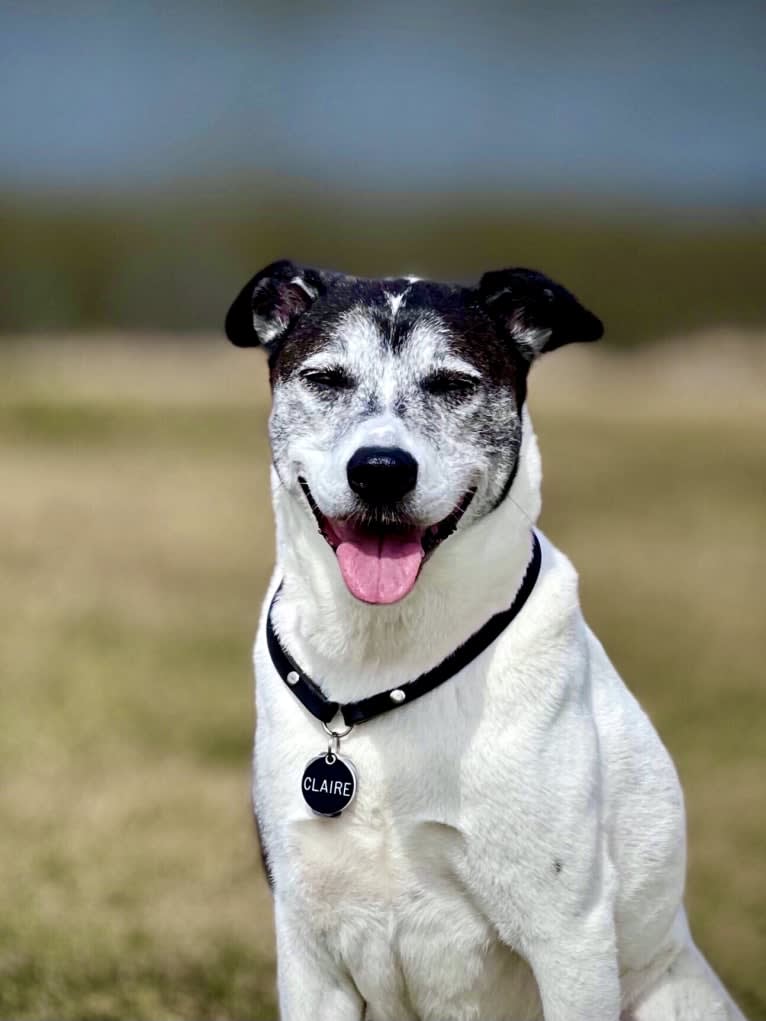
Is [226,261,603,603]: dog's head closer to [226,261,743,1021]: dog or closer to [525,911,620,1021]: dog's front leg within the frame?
[226,261,743,1021]: dog

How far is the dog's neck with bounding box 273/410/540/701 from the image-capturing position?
11.3ft

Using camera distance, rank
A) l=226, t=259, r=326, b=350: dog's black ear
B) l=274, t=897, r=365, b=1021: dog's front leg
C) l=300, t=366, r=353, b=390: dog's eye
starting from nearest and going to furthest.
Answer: l=300, t=366, r=353, b=390: dog's eye, l=274, t=897, r=365, b=1021: dog's front leg, l=226, t=259, r=326, b=350: dog's black ear

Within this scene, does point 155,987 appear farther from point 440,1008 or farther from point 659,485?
point 659,485

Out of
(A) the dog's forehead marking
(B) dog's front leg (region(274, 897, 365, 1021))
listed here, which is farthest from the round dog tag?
(A) the dog's forehead marking

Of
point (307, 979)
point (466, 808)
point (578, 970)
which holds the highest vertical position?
point (466, 808)

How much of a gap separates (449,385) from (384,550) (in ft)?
1.23

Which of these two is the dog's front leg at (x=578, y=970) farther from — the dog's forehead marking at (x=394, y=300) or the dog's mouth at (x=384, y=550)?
the dog's forehead marking at (x=394, y=300)

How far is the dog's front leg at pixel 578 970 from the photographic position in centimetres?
334

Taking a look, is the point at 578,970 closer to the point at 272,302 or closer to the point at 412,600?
the point at 412,600

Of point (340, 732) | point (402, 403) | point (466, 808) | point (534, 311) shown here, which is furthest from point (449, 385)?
point (466, 808)

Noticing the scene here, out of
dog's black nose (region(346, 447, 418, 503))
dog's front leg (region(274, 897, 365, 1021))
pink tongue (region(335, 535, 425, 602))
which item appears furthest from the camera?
dog's front leg (region(274, 897, 365, 1021))

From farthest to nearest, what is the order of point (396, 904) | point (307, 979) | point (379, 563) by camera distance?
point (307, 979)
point (396, 904)
point (379, 563)

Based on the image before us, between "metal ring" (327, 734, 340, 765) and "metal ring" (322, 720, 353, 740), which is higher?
"metal ring" (322, 720, 353, 740)

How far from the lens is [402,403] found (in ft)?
10.9
